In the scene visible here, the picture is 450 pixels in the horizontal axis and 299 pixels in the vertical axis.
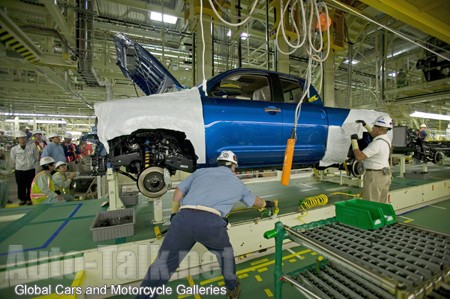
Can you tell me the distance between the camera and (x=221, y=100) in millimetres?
2473

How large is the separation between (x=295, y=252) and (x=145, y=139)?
2284 millimetres

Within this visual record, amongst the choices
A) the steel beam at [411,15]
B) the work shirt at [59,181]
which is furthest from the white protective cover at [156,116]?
the work shirt at [59,181]

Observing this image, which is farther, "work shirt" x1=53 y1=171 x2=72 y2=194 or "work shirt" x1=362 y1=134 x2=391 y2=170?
"work shirt" x1=53 y1=171 x2=72 y2=194

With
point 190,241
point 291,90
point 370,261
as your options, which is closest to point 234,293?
point 190,241

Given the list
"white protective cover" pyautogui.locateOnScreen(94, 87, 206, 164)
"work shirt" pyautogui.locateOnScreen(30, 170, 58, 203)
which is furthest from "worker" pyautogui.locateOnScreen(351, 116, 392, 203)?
"work shirt" pyautogui.locateOnScreen(30, 170, 58, 203)

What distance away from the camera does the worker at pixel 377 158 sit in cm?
284

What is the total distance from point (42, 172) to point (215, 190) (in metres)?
3.30

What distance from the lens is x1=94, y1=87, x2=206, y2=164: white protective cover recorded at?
2018 millimetres

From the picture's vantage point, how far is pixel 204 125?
2.27 m

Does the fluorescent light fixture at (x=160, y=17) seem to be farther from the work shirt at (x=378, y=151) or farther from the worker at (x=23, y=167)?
the work shirt at (x=378, y=151)

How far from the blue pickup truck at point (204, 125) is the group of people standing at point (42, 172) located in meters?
2.25

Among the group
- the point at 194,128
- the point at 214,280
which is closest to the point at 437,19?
the point at 194,128

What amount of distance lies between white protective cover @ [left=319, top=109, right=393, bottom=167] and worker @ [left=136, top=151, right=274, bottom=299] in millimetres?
1860

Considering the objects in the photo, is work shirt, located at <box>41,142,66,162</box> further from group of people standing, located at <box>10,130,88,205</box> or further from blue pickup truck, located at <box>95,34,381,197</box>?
blue pickup truck, located at <box>95,34,381,197</box>
